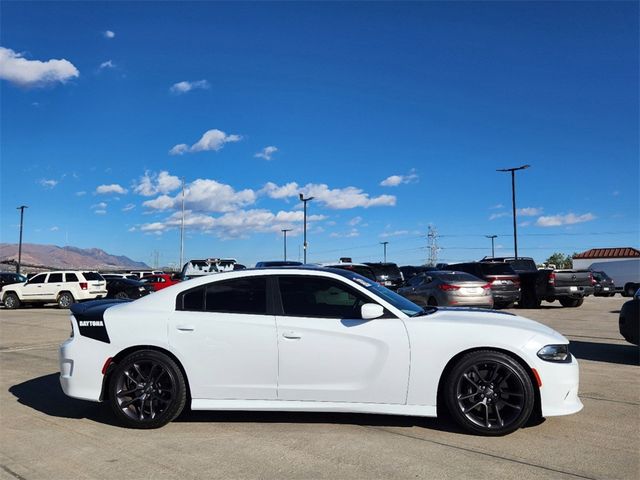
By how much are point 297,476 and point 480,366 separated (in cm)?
185

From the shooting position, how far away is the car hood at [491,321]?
466 centimetres

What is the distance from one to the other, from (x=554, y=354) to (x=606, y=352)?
519 cm

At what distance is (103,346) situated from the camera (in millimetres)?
5016

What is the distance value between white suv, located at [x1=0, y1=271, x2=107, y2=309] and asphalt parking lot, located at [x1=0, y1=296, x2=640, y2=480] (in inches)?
711

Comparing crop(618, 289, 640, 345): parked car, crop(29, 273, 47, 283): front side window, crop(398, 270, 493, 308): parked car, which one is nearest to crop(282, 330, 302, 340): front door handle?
crop(618, 289, 640, 345): parked car

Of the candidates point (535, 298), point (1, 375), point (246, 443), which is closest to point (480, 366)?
point (246, 443)

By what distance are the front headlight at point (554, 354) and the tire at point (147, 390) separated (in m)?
3.22

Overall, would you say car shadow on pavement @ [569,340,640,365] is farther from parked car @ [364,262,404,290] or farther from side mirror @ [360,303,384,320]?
parked car @ [364,262,404,290]

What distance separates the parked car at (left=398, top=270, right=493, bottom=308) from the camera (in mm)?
14297

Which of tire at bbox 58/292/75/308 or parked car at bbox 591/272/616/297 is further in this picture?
parked car at bbox 591/272/616/297

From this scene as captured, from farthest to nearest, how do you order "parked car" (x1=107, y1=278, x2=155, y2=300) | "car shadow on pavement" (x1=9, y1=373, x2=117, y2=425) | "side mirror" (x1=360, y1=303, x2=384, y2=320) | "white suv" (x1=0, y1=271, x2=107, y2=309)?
"white suv" (x1=0, y1=271, x2=107, y2=309) → "parked car" (x1=107, y1=278, x2=155, y2=300) → "car shadow on pavement" (x1=9, y1=373, x2=117, y2=425) → "side mirror" (x1=360, y1=303, x2=384, y2=320)

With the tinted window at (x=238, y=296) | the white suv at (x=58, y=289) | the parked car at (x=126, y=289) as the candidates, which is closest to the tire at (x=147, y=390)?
the tinted window at (x=238, y=296)

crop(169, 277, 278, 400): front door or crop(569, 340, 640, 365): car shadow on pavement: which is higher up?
crop(169, 277, 278, 400): front door

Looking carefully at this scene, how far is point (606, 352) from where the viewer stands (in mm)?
8859
